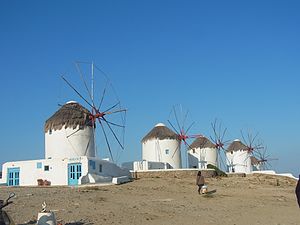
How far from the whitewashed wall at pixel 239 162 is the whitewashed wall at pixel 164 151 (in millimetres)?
16490

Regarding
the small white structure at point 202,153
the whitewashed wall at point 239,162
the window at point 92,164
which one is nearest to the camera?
the window at point 92,164

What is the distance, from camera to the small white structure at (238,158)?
59781 millimetres

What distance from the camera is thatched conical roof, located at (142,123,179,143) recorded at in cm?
4609

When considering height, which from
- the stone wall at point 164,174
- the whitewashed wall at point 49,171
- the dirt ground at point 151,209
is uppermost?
the whitewashed wall at point 49,171

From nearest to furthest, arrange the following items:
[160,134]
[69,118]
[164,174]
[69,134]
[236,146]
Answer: [69,134] < [69,118] < [164,174] < [160,134] < [236,146]

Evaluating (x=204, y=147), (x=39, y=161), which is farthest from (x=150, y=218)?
(x=204, y=147)

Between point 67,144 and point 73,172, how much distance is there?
13.9 ft

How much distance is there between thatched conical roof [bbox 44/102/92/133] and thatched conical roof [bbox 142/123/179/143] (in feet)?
40.3

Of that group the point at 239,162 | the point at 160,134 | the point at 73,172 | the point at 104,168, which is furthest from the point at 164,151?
the point at 239,162

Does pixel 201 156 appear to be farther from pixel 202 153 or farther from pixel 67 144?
pixel 67 144

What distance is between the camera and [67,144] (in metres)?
33.9

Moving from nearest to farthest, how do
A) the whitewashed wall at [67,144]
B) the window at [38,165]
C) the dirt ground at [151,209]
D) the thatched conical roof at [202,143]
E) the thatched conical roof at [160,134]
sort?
the dirt ground at [151,209], the window at [38,165], the whitewashed wall at [67,144], the thatched conical roof at [160,134], the thatched conical roof at [202,143]

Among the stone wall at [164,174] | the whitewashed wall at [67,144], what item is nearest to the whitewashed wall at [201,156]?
the stone wall at [164,174]

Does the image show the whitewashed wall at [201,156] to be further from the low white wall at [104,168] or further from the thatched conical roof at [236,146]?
the low white wall at [104,168]
